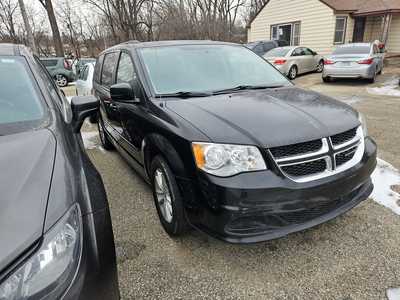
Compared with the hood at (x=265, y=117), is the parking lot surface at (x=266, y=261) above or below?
below

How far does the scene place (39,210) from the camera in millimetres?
1192

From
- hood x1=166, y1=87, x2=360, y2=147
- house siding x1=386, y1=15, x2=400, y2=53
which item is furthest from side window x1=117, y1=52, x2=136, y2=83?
house siding x1=386, y1=15, x2=400, y2=53

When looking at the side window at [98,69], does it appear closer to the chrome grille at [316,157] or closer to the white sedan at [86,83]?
the white sedan at [86,83]

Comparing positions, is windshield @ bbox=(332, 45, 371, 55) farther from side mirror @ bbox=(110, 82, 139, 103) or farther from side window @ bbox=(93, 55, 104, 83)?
side mirror @ bbox=(110, 82, 139, 103)

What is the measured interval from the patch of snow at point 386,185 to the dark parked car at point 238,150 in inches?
30.5

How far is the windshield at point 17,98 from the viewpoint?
6.16 feet

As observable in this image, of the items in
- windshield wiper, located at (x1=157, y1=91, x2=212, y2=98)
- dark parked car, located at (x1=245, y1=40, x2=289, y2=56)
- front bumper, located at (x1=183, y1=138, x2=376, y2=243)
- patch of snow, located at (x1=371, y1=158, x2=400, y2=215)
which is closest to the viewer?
front bumper, located at (x1=183, y1=138, x2=376, y2=243)

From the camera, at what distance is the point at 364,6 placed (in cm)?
1620

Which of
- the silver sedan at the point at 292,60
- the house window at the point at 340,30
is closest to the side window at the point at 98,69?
the silver sedan at the point at 292,60

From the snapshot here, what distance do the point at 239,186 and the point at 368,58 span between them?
10.7 metres

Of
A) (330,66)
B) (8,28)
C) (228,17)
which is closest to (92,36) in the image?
(8,28)

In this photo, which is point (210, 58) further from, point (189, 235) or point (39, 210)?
point (39, 210)

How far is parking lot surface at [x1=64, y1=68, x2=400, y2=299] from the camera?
2033mm

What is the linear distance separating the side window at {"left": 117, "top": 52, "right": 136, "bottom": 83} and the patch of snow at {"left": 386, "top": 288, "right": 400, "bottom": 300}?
2.79 m
